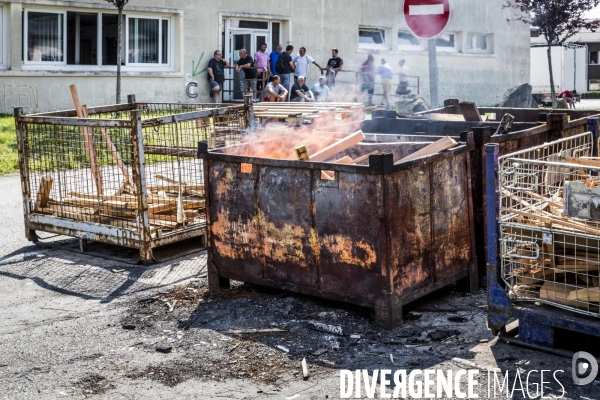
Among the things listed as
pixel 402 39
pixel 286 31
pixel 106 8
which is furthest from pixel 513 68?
pixel 106 8

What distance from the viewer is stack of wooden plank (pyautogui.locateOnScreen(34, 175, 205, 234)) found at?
8.16 meters

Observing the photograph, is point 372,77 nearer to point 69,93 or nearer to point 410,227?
point 69,93

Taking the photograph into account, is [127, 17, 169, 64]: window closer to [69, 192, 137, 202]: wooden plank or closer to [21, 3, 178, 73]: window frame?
[21, 3, 178, 73]: window frame

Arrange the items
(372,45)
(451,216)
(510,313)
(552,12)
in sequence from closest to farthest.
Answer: (510,313) → (451,216) → (552,12) → (372,45)

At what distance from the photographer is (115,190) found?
9.04 m

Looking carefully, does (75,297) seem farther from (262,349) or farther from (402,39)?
(402,39)

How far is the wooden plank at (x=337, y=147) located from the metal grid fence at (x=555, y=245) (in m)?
1.63

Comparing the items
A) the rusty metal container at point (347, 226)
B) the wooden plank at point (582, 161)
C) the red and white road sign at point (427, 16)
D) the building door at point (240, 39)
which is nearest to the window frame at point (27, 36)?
the building door at point (240, 39)

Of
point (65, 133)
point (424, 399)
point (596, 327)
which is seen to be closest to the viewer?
point (424, 399)

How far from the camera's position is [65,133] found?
27.8ft

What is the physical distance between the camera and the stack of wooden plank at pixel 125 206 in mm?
8164

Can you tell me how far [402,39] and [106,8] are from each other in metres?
13.1

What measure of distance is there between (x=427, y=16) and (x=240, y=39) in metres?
17.1

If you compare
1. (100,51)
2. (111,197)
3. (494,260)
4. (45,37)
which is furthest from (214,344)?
(100,51)
